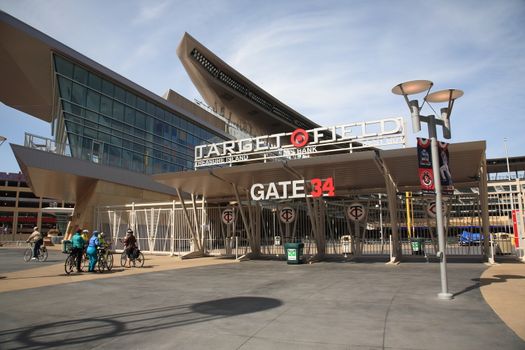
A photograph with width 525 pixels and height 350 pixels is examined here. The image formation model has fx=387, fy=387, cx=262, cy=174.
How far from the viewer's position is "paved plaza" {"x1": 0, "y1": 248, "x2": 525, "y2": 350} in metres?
5.48

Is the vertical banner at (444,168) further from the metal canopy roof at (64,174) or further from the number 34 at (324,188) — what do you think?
the metal canopy roof at (64,174)

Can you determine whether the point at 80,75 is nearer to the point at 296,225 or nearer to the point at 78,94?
the point at 78,94

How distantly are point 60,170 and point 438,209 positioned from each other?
2887 centimetres

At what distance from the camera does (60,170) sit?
3002 centimetres

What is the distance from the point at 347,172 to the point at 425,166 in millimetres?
8071

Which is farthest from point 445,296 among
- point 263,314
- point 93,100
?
point 93,100

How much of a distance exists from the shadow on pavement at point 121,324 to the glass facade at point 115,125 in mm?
28165

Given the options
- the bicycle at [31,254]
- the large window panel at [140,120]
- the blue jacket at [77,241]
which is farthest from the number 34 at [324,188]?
the large window panel at [140,120]

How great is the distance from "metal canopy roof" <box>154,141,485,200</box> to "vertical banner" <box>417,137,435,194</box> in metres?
4.33

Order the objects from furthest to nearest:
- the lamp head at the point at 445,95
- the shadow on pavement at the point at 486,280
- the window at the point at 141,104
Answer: the window at the point at 141,104 → the shadow on pavement at the point at 486,280 → the lamp head at the point at 445,95

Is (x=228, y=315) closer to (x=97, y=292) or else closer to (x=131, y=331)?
(x=131, y=331)

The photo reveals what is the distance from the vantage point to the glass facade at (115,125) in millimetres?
32197

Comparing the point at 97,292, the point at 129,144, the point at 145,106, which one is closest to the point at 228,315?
the point at 97,292

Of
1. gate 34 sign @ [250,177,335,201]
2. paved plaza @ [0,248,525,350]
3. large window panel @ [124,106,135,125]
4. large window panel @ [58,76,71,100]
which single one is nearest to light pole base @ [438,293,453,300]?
paved plaza @ [0,248,525,350]
